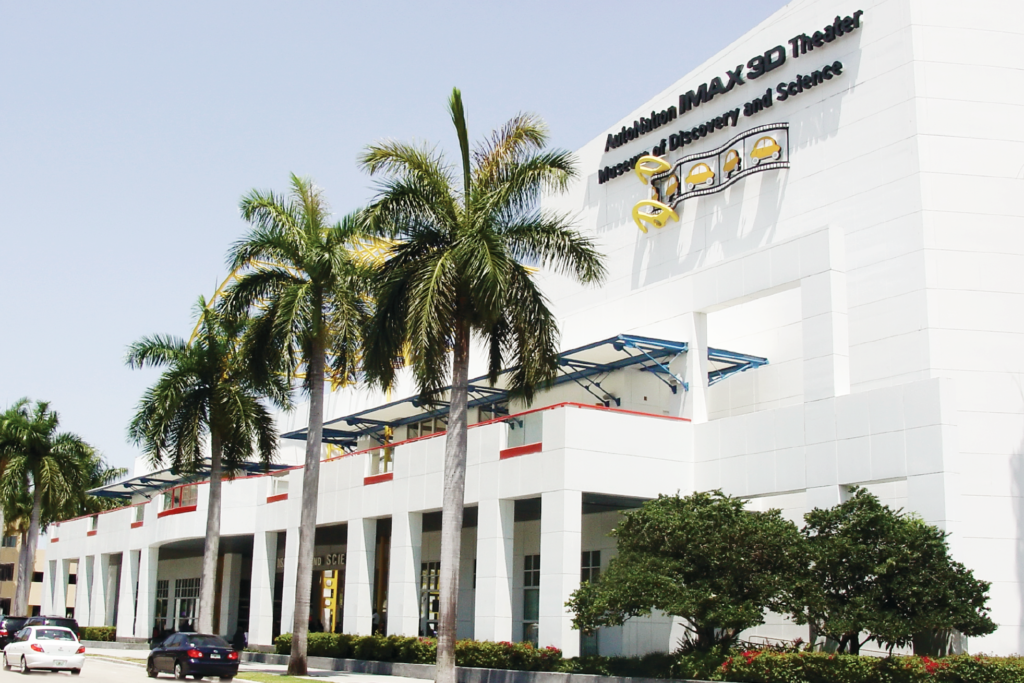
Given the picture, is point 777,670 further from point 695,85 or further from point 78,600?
point 78,600

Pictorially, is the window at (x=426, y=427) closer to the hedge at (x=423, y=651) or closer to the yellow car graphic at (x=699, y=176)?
the hedge at (x=423, y=651)

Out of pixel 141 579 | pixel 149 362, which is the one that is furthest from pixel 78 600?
pixel 149 362

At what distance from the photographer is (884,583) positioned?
2398 cm

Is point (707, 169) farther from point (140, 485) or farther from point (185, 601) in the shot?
point (140, 485)

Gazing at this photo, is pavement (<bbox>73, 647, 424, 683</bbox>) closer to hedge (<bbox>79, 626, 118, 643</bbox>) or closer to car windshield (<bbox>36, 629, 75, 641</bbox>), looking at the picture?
car windshield (<bbox>36, 629, 75, 641</bbox>)

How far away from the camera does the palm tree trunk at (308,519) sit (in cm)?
3167

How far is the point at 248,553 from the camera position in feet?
188

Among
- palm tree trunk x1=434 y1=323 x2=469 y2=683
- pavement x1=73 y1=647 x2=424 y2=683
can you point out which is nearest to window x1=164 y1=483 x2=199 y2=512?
pavement x1=73 y1=647 x2=424 y2=683

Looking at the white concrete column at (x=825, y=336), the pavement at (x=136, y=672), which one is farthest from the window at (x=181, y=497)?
the white concrete column at (x=825, y=336)

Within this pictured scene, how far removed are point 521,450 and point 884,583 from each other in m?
11.2

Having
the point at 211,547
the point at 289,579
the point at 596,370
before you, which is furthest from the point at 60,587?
the point at 596,370

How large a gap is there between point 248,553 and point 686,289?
32.8 m

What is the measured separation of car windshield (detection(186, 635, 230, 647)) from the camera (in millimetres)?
30766

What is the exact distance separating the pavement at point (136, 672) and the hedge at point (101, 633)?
403 inches
